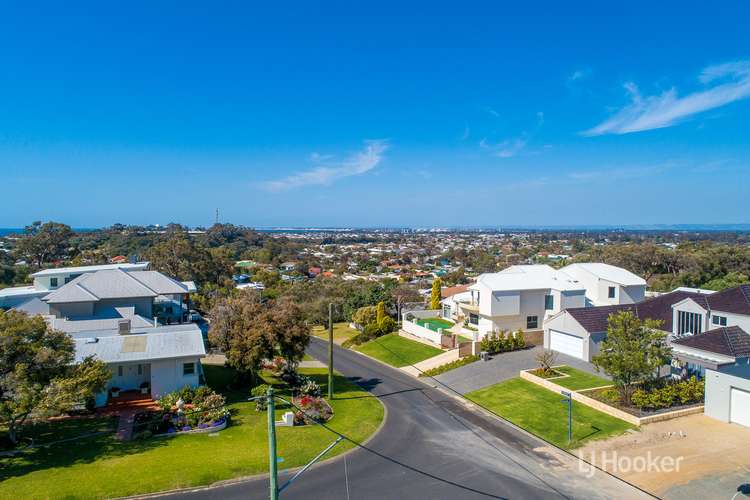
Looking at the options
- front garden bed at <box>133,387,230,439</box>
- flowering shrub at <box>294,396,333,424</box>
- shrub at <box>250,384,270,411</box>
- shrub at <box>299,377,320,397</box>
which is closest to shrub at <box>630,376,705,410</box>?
flowering shrub at <box>294,396,333,424</box>

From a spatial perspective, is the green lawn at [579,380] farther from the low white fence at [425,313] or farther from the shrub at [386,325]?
the shrub at [386,325]

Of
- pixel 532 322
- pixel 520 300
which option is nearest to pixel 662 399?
pixel 520 300

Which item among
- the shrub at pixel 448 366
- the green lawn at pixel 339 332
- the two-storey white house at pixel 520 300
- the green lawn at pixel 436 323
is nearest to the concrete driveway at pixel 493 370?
the shrub at pixel 448 366

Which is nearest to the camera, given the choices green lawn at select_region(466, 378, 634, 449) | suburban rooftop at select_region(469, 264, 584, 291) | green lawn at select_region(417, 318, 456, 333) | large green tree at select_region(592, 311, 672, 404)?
green lawn at select_region(466, 378, 634, 449)

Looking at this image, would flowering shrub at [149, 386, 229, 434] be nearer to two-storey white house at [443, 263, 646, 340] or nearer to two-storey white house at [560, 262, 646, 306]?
two-storey white house at [443, 263, 646, 340]
